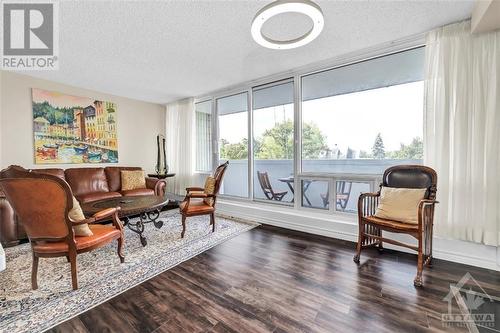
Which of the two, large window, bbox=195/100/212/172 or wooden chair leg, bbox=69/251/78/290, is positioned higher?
large window, bbox=195/100/212/172

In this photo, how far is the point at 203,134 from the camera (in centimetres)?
524

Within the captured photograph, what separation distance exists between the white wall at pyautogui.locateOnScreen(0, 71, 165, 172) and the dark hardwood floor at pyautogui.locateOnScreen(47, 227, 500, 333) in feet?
11.5

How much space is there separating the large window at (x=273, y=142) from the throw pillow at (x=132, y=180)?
2.44 m

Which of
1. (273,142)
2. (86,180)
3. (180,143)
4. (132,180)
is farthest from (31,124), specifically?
(273,142)

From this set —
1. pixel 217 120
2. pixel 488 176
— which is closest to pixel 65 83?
pixel 217 120

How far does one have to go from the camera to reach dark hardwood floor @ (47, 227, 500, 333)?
1.50m

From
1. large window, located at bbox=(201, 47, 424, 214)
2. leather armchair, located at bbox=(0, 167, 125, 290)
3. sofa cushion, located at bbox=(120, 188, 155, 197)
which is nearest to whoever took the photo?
leather armchair, located at bbox=(0, 167, 125, 290)

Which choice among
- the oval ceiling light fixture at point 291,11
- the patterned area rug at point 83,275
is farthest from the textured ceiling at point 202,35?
the patterned area rug at point 83,275

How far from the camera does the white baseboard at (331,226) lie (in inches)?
88.4

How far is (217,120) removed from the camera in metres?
4.86

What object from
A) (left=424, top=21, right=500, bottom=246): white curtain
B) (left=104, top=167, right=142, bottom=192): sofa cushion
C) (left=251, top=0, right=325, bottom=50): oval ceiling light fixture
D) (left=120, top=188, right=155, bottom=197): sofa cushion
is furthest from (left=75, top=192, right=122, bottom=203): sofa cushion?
(left=424, top=21, right=500, bottom=246): white curtain
